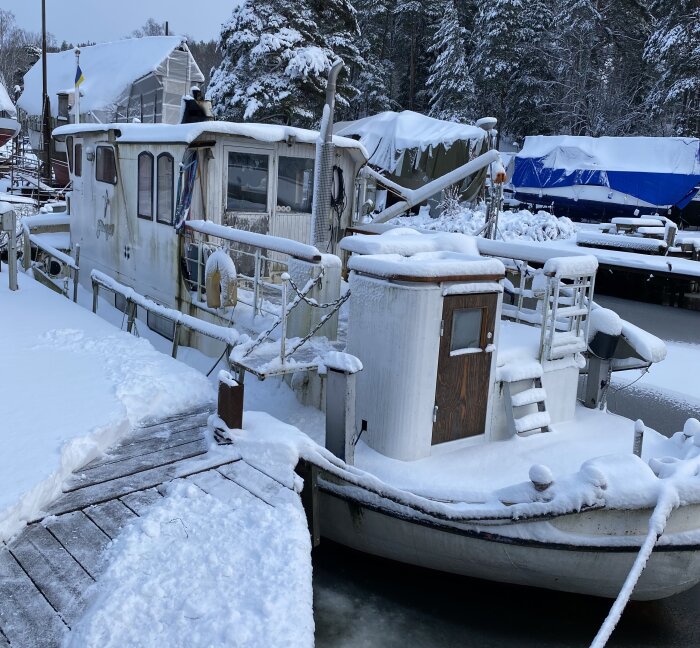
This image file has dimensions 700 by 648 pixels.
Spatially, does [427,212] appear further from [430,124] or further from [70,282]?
[70,282]

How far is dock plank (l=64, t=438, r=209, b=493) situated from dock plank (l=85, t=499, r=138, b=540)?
306 mm

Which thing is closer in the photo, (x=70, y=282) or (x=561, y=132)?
(x=70, y=282)

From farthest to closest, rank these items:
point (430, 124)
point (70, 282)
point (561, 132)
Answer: point (561, 132) → point (430, 124) → point (70, 282)

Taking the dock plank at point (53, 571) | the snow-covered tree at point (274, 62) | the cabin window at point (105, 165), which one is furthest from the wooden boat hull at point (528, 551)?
the snow-covered tree at point (274, 62)

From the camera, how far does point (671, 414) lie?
10273mm

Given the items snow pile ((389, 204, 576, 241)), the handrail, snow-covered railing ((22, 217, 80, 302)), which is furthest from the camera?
snow pile ((389, 204, 576, 241))

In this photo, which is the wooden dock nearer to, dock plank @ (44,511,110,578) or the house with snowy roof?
dock plank @ (44,511,110,578)

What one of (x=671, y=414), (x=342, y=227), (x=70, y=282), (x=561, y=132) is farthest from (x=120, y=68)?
(x=671, y=414)

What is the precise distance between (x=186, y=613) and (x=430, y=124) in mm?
26346

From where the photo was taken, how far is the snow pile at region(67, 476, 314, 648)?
3.09 m

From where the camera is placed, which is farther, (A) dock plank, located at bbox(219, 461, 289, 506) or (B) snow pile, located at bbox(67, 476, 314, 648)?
(A) dock plank, located at bbox(219, 461, 289, 506)

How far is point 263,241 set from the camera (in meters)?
6.99

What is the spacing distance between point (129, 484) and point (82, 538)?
62 cm

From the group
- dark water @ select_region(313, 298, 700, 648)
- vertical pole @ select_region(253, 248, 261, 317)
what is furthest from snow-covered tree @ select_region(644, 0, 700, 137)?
dark water @ select_region(313, 298, 700, 648)
